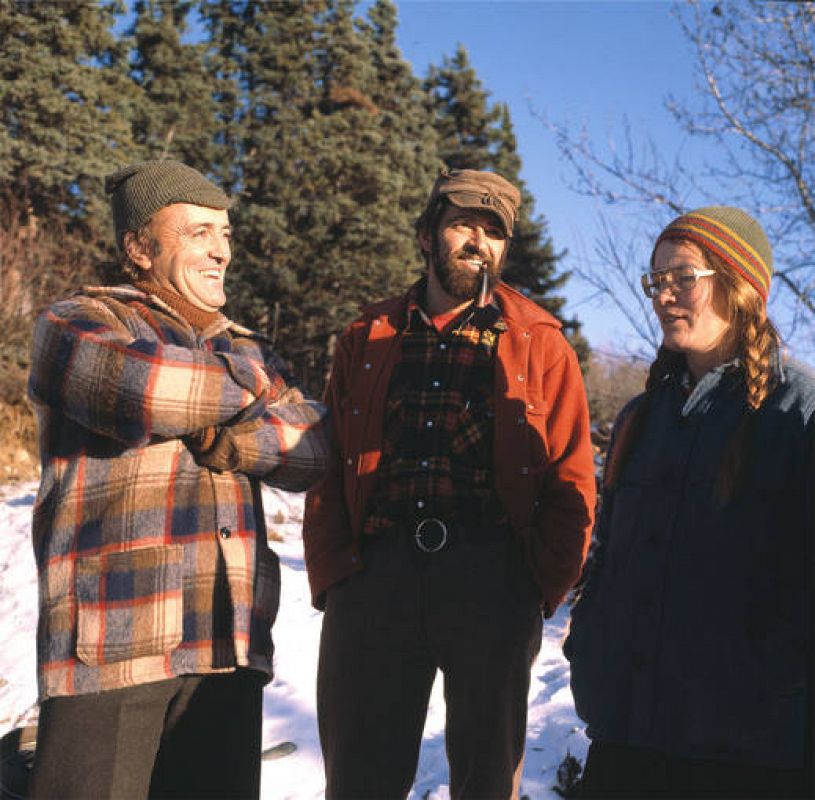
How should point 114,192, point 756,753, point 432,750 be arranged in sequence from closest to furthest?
point 756,753
point 114,192
point 432,750

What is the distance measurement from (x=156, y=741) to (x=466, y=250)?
184 cm

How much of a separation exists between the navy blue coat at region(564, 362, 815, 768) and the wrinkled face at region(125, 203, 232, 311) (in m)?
1.29


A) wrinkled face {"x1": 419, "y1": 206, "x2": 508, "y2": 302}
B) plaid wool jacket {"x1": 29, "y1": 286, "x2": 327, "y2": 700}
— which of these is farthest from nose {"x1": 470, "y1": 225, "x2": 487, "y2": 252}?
plaid wool jacket {"x1": 29, "y1": 286, "x2": 327, "y2": 700}

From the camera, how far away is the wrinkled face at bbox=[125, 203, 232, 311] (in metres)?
2.06

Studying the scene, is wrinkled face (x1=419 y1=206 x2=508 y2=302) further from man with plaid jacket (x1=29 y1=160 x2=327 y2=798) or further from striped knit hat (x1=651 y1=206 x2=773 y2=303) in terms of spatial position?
man with plaid jacket (x1=29 y1=160 x2=327 y2=798)

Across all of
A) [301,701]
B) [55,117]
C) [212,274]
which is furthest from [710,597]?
[55,117]

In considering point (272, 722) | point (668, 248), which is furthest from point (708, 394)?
point (272, 722)

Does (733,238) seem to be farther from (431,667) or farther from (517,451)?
(431,667)

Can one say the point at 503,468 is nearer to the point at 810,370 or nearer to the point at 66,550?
the point at 810,370

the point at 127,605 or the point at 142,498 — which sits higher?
the point at 142,498

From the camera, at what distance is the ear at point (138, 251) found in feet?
6.82

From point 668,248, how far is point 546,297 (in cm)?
2679

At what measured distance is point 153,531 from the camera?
5.92 ft

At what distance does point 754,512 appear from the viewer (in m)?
1.78
